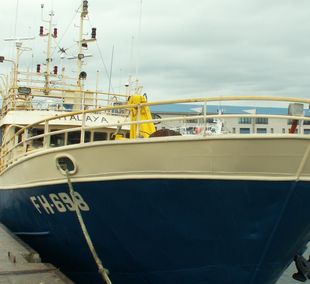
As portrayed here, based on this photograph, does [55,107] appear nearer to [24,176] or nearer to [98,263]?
[24,176]

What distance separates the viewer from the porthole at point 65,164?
6.36m

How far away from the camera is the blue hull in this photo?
5.66 m

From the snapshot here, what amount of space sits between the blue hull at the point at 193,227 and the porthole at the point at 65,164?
232 mm

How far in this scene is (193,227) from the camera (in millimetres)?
5879

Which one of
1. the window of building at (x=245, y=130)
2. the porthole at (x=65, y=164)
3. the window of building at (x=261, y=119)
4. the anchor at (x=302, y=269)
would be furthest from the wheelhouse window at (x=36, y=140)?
the anchor at (x=302, y=269)

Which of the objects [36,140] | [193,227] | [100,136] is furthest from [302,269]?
[36,140]

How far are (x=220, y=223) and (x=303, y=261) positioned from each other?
5.41ft

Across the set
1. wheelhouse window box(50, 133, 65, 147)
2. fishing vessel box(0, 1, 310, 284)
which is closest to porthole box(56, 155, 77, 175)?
fishing vessel box(0, 1, 310, 284)

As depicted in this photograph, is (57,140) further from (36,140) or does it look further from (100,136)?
(36,140)

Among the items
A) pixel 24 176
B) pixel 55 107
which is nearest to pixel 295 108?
pixel 24 176

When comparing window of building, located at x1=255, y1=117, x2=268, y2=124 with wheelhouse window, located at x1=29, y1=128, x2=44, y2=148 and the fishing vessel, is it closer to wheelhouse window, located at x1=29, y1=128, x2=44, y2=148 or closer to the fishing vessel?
the fishing vessel

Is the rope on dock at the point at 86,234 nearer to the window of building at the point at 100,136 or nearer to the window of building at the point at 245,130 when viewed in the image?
the window of building at the point at 245,130

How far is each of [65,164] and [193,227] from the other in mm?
1926

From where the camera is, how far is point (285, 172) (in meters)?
5.54
